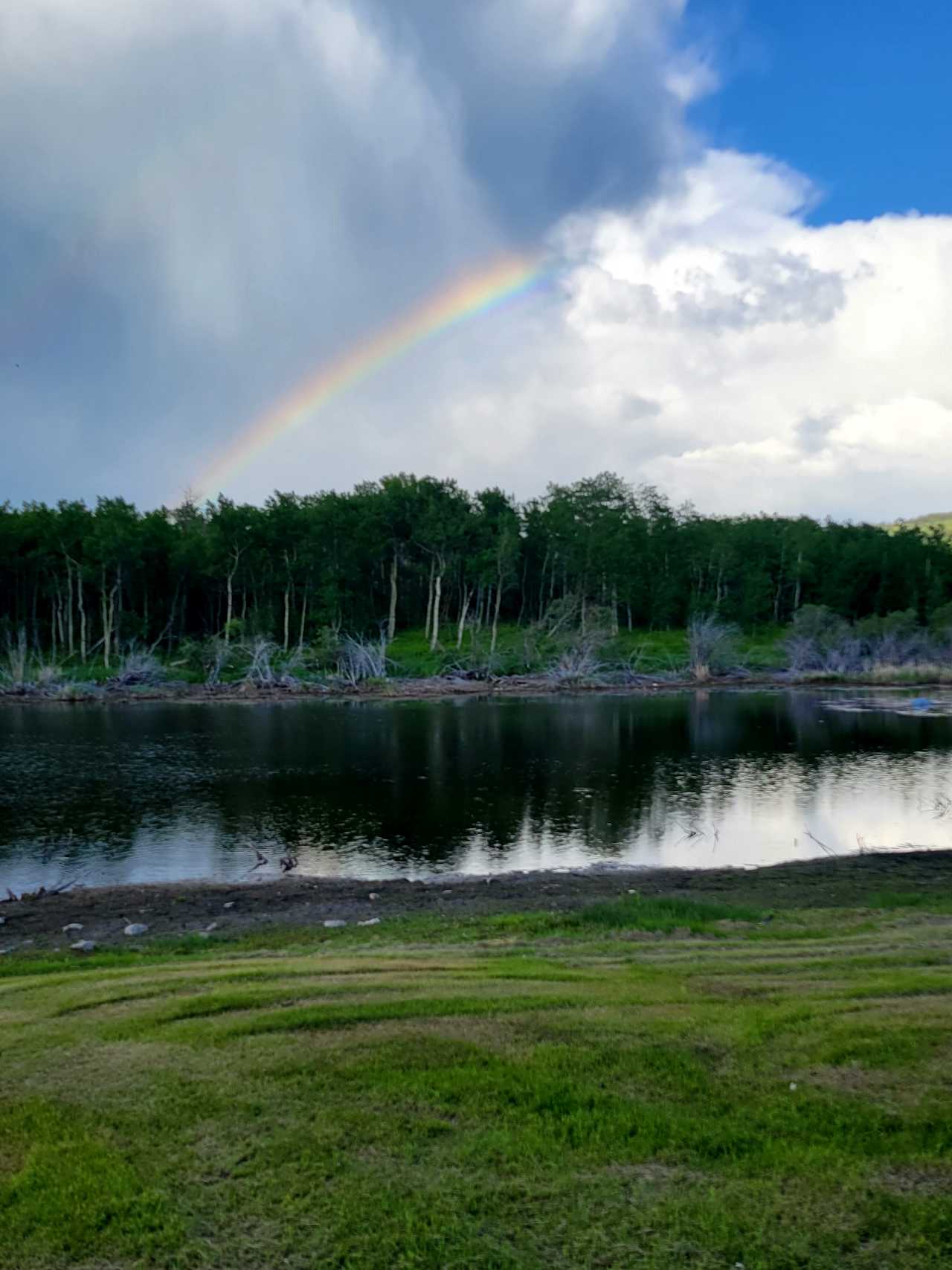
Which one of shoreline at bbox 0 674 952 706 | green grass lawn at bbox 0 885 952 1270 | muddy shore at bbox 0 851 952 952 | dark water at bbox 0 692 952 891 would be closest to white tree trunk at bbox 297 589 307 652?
shoreline at bbox 0 674 952 706

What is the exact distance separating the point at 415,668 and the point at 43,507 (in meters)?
36.5

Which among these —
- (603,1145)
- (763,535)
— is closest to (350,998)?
(603,1145)

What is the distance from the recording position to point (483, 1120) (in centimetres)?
606

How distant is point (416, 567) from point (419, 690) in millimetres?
30980

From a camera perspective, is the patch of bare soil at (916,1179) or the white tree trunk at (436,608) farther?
the white tree trunk at (436,608)

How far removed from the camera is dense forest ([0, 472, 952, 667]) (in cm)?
8500

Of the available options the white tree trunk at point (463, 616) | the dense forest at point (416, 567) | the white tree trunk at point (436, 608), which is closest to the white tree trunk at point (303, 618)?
the dense forest at point (416, 567)

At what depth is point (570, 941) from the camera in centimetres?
1252

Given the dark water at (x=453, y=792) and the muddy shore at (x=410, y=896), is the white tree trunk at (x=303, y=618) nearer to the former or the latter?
the dark water at (x=453, y=792)

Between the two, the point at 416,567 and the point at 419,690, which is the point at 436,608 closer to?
the point at 416,567

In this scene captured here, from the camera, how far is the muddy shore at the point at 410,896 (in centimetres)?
1612

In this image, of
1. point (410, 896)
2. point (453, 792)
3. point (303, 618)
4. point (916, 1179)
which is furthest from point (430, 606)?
point (916, 1179)

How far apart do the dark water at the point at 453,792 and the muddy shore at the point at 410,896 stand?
2293 mm

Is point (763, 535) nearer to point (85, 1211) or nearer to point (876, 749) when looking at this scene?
point (876, 749)
